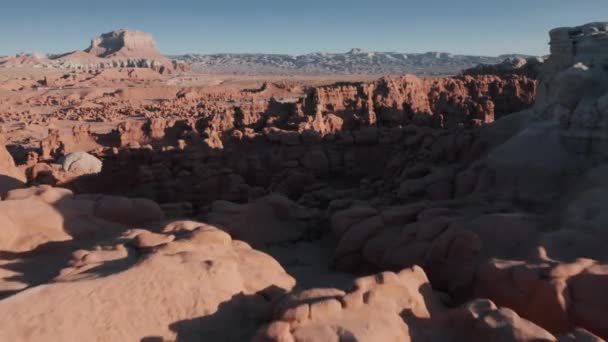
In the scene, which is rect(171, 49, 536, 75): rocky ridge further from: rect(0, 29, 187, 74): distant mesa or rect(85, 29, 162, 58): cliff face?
rect(0, 29, 187, 74): distant mesa

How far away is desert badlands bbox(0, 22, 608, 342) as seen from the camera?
16.0ft

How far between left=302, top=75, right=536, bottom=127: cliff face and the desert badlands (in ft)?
12.3

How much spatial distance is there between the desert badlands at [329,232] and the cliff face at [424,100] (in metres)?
3.74

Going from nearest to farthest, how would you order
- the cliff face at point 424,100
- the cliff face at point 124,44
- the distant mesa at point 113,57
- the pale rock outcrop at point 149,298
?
the pale rock outcrop at point 149,298 → the cliff face at point 424,100 → the distant mesa at point 113,57 → the cliff face at point 124,44

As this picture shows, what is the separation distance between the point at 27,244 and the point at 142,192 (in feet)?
18.8

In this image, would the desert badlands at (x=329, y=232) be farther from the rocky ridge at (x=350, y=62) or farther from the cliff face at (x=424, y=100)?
the rocky ridge at (x=350, y=62)

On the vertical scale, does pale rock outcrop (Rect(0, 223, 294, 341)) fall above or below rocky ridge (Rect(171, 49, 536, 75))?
below

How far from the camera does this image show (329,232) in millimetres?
10211

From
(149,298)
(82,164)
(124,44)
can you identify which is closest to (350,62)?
(124,44)

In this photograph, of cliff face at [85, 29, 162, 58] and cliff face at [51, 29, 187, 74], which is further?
cliff face at [85, 29, 162, 58]

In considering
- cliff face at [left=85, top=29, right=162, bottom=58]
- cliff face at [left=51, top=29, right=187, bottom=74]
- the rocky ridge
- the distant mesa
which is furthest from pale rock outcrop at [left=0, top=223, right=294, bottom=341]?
the rocky ridge

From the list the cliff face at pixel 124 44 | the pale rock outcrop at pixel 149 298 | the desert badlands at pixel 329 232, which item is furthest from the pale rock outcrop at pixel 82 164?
the cliff face at pixel 124 44

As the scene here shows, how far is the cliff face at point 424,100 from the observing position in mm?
21781

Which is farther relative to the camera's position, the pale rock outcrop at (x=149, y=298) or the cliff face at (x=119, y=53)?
the cliff face at (x=119, y=53)
